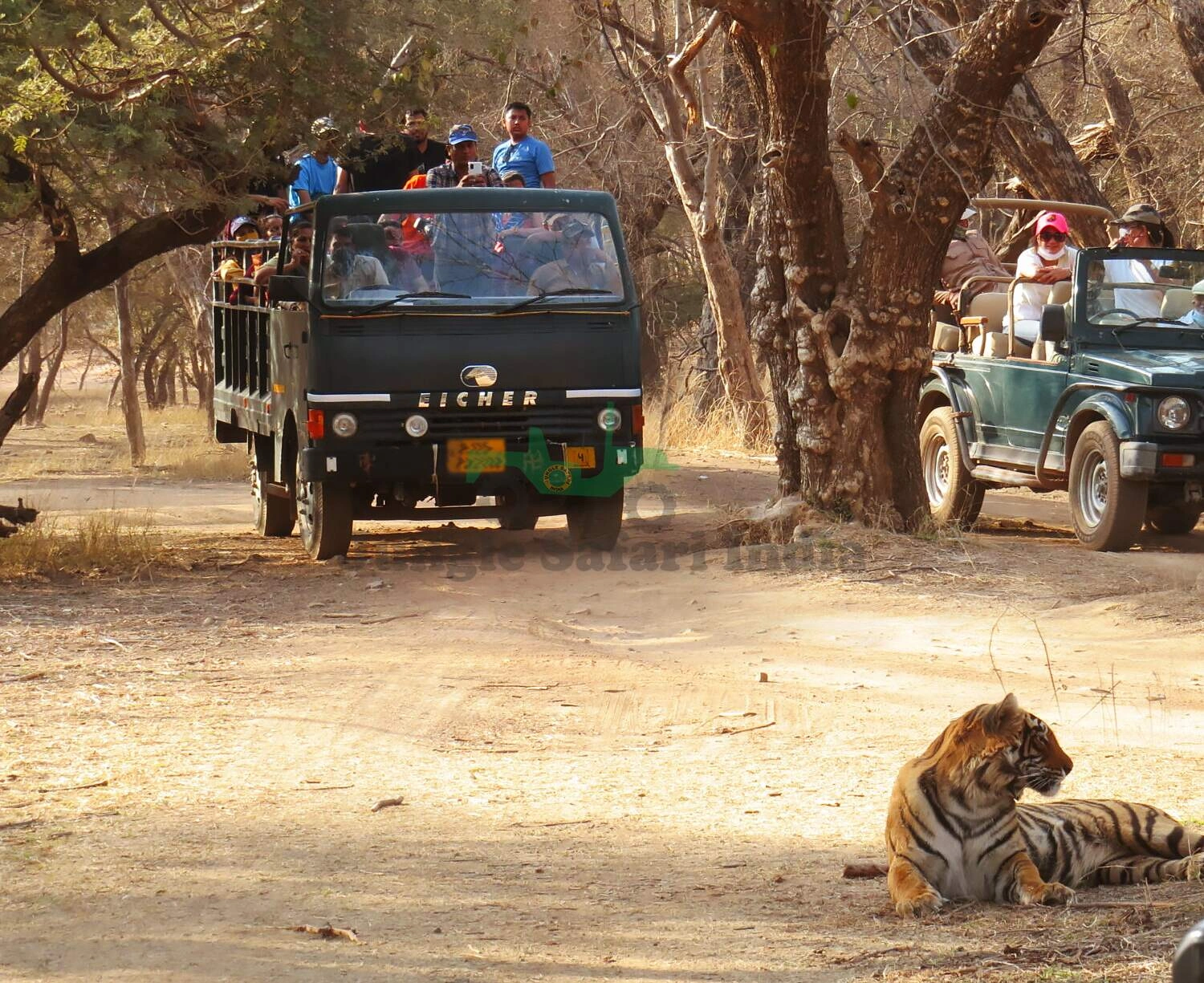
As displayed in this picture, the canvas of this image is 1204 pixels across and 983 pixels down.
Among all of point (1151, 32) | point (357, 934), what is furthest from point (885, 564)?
point (1151, 32)

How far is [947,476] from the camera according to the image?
41.5ft

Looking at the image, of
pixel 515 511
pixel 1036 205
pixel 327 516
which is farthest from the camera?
pixel 1036 205

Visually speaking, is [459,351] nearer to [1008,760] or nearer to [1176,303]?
[1176,303]

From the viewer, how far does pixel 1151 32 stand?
17.9 metres

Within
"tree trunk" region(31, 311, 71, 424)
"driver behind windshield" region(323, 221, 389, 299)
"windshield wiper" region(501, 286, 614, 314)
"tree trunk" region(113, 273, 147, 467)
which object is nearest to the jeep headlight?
"windshield wiper" region(501, 286, 614, 314)

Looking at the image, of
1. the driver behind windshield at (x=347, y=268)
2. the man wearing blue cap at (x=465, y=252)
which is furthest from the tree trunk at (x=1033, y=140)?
the driver behind windshield at (x=347, y=268)

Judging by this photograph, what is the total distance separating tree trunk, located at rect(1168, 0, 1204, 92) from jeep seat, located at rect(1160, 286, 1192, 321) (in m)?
4.32

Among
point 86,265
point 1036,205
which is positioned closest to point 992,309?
point 1036,205

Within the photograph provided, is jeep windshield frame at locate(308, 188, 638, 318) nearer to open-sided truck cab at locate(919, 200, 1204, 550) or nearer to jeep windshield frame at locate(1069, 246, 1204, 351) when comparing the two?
open-sided truck cab at locate(919, 200, 1204, 550)

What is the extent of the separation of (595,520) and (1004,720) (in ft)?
21.8

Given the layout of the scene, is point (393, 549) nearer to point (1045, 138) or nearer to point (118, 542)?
point (118, 542)

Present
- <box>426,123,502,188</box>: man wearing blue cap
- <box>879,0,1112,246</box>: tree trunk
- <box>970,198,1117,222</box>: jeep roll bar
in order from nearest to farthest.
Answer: <box>426,123,502,188</box>: man wearing blue cap
<box>970,198,1117,222</box>: jeep roll bar
<box>879,0,1112,246</box>: tree trunk

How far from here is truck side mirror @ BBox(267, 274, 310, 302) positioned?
984 cm

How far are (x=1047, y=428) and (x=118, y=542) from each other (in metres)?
6.43
